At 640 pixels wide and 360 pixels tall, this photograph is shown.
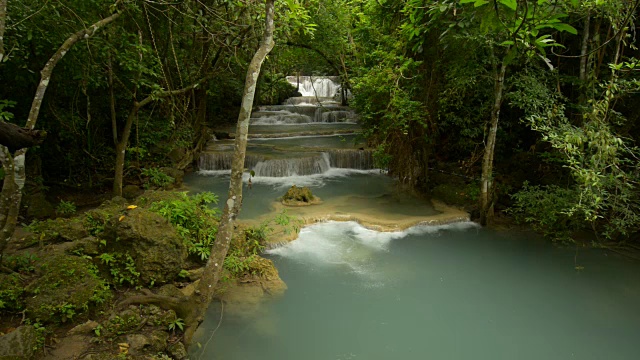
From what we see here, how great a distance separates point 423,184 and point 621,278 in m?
4.37

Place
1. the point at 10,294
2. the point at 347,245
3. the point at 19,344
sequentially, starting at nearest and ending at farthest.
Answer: the point at 19,344 < the point at 10,294 < the point at 347,245

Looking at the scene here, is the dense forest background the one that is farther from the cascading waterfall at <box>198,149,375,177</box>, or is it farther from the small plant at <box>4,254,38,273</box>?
the small plant at <box>4,254,38,273</box>

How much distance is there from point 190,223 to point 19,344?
2.51 metres

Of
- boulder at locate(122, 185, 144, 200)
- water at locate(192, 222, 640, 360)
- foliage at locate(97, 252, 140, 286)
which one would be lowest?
water at locate(192, 222, 640, 360)

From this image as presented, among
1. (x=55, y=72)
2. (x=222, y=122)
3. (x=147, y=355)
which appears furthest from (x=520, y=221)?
(x=222, y=122)

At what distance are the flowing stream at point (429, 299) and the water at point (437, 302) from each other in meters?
0.02

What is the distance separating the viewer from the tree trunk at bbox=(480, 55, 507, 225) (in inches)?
276

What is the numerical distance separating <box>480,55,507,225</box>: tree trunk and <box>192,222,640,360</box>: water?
1.59 feet

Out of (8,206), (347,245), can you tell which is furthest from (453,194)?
(8,206)

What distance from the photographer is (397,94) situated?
25.5ft

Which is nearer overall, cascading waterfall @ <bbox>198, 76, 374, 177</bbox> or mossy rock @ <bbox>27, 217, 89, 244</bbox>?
mossy rock @ <bbox>27, 217, 89, 244</bbox>

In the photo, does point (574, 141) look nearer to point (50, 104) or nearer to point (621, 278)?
point (621, 278)

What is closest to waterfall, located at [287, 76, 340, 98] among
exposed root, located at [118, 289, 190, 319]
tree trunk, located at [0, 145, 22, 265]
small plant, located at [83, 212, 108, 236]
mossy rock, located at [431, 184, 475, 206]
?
mossy rock, located at [431, 184, 475, 206]

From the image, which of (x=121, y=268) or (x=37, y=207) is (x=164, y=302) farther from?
(x=37, y=207)
